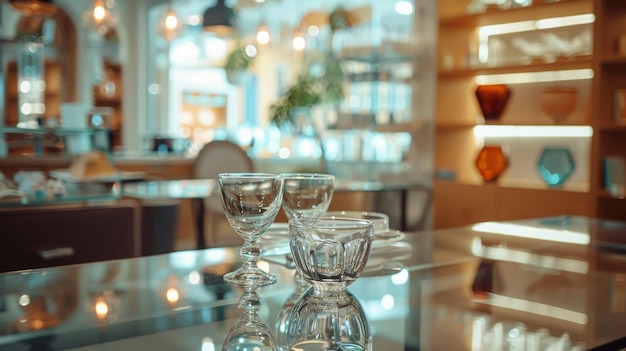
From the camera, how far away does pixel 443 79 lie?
185 inches

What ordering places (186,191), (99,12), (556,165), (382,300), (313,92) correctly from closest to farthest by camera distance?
(382,300)
(186,191)
(556,165)
(99,12)
(313,92)

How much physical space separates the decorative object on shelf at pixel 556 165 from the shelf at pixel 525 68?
48 centimetres

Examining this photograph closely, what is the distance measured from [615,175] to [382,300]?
3.12 meters

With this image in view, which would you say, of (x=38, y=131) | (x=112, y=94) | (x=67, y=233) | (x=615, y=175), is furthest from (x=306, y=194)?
(x=112, y=94)

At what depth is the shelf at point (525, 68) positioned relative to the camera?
383cm

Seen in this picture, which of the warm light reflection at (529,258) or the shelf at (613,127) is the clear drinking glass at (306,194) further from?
the shelf at (613,127)

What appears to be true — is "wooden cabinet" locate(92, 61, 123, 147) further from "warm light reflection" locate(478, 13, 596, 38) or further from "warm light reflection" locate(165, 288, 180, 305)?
"warm light reflection" locate(165, 288, 180, 305)

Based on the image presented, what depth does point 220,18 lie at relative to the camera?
457 centimetres

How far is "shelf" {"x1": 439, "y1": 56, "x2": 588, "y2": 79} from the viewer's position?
383 cm

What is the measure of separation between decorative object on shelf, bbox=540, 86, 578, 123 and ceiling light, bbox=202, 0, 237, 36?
6.89ft

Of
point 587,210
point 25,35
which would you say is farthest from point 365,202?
point 25,35

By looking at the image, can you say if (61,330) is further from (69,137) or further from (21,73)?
(21,73)

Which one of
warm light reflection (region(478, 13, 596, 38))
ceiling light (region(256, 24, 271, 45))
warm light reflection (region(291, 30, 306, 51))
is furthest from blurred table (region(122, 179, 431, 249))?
ceiling light (region(256, 24, 271, 45))

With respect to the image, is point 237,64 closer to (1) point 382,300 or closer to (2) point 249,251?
(2) point 249,251
